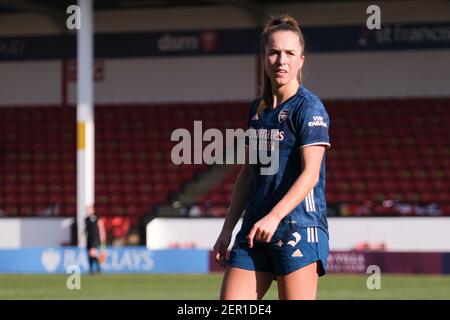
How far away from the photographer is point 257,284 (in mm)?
6055

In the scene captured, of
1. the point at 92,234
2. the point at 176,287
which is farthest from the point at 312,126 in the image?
the point at 92,234

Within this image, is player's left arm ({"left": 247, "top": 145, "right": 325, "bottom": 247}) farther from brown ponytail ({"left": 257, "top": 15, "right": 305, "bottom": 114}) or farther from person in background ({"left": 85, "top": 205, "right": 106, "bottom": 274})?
person in background ({"left": 85, "top": 205, "right": 106, "bottom": 274})

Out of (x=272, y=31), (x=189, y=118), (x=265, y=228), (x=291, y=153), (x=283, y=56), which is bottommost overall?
(x=265, y=228)

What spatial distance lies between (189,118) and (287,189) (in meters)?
29.0

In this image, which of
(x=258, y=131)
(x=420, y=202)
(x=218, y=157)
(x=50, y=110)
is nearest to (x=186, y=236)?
(x=218, y=157)

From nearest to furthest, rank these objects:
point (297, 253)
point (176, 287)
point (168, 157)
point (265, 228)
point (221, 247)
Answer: point (265, 228)
point (297, 253)
point (221, 247)
point (176, 287)
point (168, 157)

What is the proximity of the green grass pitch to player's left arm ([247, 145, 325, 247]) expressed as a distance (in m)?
12.1

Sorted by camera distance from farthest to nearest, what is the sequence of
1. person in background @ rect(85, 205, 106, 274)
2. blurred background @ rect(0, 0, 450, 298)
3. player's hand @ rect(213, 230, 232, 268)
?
blurred background @ rect(0, 0, 450, 298) → person in background @ rect(85, 205, 106, 274) → player's hand @ rect(213, 230, 232, 268)

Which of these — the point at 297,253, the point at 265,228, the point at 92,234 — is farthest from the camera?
the point at 92,234

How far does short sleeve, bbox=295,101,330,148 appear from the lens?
5.98 m

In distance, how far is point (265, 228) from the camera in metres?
5.75

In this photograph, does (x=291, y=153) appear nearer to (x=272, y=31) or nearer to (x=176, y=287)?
(x=272, y=31)

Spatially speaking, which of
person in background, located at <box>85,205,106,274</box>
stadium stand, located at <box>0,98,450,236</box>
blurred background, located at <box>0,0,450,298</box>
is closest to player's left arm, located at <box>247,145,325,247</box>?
person in background, located at <box>85,205,106,274</box>

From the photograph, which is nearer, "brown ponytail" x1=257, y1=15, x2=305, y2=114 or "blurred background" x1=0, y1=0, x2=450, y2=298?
"brown ponytail" x1=257, y1=15, x2=305, y2=114
